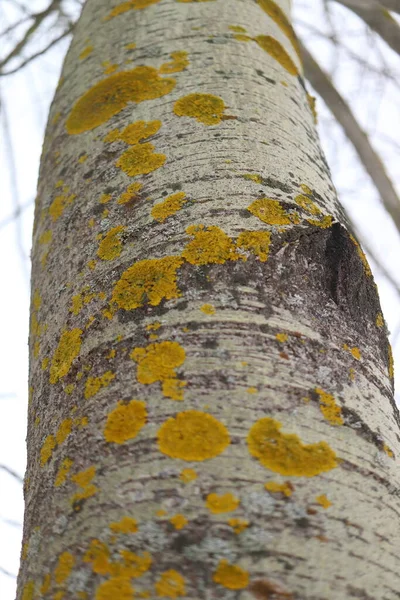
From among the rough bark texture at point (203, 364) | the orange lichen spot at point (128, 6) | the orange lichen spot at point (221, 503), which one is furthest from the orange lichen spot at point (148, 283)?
the orange lichen spot at point (128, 6)

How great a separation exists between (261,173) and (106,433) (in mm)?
420

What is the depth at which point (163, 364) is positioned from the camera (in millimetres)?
597

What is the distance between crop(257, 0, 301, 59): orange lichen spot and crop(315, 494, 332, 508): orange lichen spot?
1087 millimetres

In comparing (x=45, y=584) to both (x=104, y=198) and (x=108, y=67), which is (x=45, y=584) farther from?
(x=108, y=67)

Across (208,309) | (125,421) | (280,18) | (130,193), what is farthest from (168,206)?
(280,18)

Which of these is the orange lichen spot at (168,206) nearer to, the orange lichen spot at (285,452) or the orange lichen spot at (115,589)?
the orange lichen spot at (285,452)

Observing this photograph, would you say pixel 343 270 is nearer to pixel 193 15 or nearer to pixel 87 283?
pixel 87 283

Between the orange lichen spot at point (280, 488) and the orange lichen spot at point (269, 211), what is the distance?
34 cm

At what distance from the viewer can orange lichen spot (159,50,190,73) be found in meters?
0.95

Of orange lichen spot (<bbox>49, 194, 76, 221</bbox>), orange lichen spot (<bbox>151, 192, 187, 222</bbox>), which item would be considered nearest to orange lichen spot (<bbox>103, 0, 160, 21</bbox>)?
Answer: orange lichen spot (<bbox>49, 194, 76, 221</bbox>)

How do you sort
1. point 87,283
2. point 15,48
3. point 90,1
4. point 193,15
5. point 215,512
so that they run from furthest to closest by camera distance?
point 15,48 < point 90,1 < point 193,15 < point 87,283 < point 215,512

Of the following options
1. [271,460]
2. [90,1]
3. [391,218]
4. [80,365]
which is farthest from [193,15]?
[391,218]

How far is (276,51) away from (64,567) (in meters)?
0.98

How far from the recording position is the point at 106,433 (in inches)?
22.7
